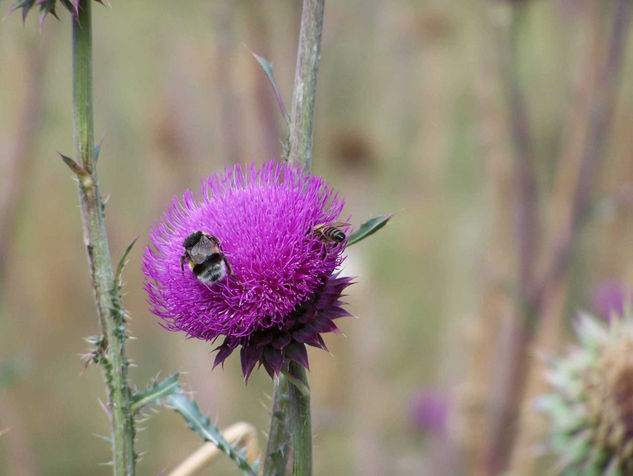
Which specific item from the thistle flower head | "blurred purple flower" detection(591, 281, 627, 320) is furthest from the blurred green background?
the thistle flower head

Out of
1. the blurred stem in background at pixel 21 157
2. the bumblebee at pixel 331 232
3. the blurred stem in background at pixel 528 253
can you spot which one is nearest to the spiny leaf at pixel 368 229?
the bumblebee at pixel 331 232

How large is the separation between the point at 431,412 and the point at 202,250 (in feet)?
12.6

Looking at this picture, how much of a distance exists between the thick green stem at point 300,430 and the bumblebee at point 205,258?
281 millimetres

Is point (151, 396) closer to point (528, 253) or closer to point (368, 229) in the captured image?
point (368, 229)

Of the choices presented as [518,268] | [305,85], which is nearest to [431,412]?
[518,268]

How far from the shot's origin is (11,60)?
527cm

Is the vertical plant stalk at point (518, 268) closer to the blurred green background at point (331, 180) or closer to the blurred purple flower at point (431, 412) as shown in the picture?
the blurred green background at point (331, 180)

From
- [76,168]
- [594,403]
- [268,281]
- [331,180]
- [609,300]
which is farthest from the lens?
[331,180]

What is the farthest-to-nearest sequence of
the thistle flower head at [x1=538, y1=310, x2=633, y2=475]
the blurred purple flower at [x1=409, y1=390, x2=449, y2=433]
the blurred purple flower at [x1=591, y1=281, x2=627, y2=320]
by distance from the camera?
the blurred purple flower at [x1=409, y1=390, x2=449, y2=433] < the blurred purple flower at [x1=591, y1=281, x2=627, y2=320] < the thistle flower head at [x1=538, y1=310, x2=633, y2=475]

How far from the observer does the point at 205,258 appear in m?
1.47

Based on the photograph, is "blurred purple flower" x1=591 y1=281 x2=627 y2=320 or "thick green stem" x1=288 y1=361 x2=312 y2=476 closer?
"thick green stem" x1=288 y1=361 x2=312 y2=476

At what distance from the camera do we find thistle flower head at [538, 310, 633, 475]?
8.84 feet

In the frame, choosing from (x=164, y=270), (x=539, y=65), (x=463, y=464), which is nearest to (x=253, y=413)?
(x=463, y=464)

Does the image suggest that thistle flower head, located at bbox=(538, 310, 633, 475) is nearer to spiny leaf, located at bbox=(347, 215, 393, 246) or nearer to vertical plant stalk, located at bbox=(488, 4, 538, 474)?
vertical plant stalk, located at bbox=(488, 4, 538, 474)
